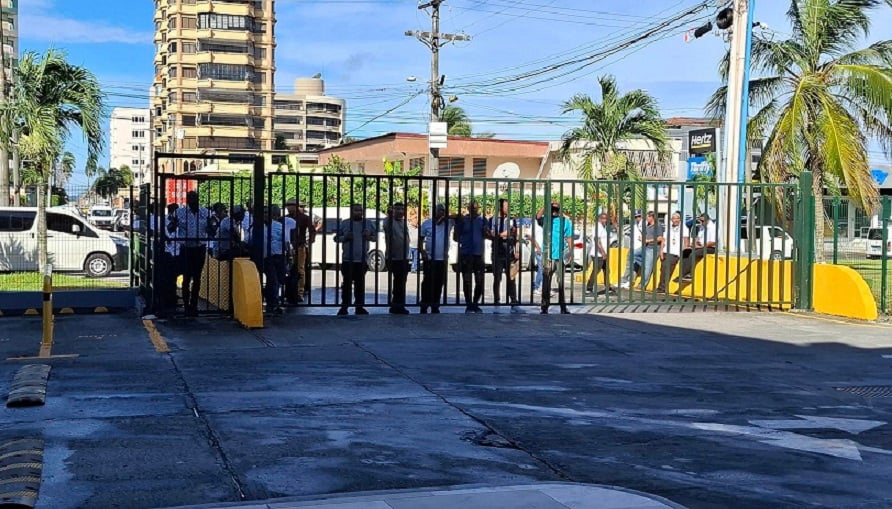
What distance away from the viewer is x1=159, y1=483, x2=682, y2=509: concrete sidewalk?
5590 mm

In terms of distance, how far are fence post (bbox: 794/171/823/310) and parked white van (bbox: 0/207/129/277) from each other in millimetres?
15436

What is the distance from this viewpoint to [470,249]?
15.3 metres

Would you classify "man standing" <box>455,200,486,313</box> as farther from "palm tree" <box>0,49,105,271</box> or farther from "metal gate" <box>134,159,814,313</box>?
"palm tree" <box>0,49,105,271</box>

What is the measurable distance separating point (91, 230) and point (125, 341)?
13.0 metres

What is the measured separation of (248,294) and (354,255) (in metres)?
2.12

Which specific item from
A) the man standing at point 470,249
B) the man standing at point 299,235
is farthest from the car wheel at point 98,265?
the man standing at point 470,249

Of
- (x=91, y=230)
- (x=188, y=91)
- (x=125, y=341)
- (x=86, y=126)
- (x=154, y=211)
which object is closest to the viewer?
(x=125, y=341)

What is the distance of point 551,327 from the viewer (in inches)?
550

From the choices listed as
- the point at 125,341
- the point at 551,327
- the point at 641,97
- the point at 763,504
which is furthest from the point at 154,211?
the point at 641,97

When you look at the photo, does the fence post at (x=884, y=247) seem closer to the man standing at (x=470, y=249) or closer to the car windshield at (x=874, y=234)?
the car windshield at (x=874, y=234)

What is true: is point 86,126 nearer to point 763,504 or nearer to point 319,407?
point 319,407

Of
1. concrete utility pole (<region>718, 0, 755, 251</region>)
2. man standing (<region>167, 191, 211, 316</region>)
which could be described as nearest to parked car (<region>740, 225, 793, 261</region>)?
concrete utility pole (<region>718, 0, 755, 251</region>)

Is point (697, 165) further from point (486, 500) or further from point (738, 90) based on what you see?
point (486, 500)

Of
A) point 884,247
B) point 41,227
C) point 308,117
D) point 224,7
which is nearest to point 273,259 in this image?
point 41,227
